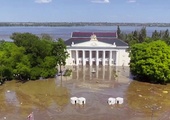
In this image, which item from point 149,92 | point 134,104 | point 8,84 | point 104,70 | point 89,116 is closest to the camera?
point 89,116

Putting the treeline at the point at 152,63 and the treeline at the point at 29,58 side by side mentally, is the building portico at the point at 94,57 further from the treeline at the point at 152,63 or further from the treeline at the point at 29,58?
the treeline at the point at 152,63

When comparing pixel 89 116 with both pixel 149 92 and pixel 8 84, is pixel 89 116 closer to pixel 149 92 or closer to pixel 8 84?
pixel 149 92

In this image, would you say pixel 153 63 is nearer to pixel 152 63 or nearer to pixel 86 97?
pixel 152 63

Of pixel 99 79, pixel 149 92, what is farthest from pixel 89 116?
pixel 99 79

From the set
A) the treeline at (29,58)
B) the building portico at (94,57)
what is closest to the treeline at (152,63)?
the treeline at (29,58)

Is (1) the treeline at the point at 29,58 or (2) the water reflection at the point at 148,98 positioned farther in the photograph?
(1) the treeline at the point at 29,58

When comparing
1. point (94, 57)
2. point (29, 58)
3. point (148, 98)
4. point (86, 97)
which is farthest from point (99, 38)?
point (148, 98)
